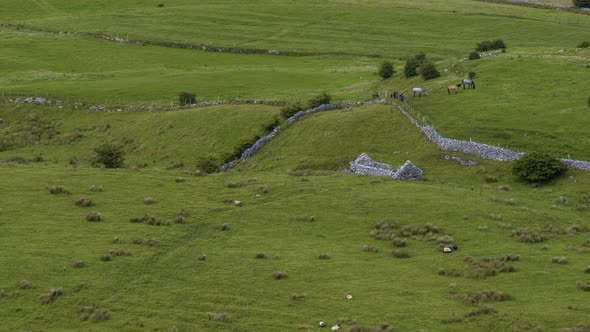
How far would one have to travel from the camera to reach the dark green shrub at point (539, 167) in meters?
64.4

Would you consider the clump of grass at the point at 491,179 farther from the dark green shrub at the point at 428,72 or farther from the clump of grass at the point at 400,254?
the dark green shrub at the point at 428,72

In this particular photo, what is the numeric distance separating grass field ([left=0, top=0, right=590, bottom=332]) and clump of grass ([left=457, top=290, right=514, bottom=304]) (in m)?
0.10

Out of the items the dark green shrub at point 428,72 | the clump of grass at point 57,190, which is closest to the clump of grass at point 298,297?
the clump of grass at point 57,190

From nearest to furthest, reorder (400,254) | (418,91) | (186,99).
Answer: (400,254), (418,91), (186,99)

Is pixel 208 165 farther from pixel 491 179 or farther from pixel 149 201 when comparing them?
pixel 491 179

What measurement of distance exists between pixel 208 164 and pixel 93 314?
1470 inches

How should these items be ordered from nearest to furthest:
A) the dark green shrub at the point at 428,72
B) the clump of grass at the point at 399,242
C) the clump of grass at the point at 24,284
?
1. the clump of grass at the point at 24,284
2. the clump of grass at the point at 399,242
3. the dark green shrub at the point at 428,72

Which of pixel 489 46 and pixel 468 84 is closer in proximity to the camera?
pixel 468 84

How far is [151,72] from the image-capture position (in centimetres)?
12456

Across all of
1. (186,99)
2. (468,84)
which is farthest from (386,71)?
(186,99)

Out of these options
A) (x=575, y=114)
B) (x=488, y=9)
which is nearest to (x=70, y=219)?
(x=575, y=114)

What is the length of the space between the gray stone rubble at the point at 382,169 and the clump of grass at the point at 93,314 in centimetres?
3186

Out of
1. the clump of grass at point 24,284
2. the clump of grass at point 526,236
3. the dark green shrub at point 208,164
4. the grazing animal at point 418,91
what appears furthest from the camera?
the grazing animal at point 418,91

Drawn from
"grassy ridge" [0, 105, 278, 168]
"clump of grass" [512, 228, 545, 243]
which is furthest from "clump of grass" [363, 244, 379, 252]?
"grassy ridge" [0, 105, 278, 168]
